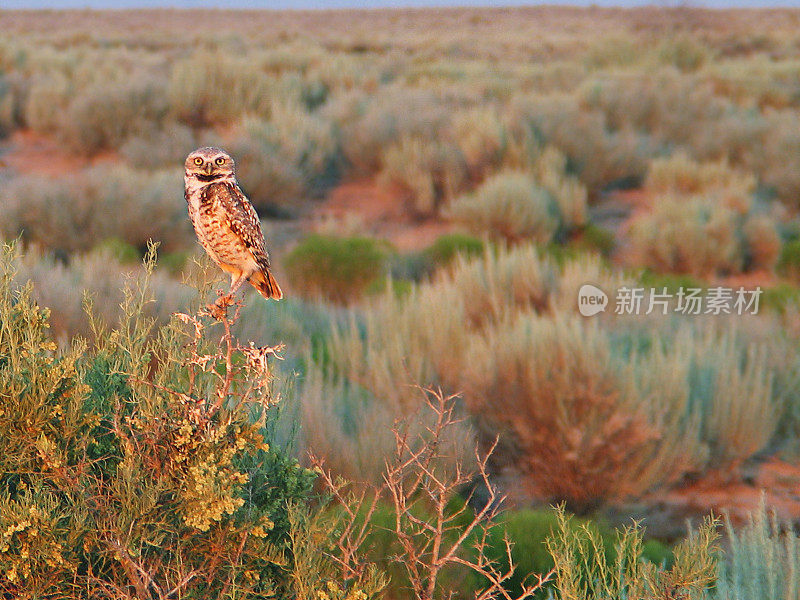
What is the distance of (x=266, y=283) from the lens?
349 centimetres

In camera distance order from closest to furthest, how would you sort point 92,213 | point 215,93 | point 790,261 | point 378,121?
point 790,261 < point 92,213 < point 378,121 < point 215,93

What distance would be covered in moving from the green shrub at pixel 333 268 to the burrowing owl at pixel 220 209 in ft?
17.9

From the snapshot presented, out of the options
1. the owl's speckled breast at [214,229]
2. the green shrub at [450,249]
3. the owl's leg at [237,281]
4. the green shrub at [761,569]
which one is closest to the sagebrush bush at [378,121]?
the green shrub at [450,249]

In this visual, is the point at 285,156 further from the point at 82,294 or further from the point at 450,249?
the point at 82,294

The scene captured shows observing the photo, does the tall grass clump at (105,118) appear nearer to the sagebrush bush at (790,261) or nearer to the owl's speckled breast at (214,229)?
the sagebrush bush at (790,261)

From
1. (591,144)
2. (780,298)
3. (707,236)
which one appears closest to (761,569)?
(780,298)

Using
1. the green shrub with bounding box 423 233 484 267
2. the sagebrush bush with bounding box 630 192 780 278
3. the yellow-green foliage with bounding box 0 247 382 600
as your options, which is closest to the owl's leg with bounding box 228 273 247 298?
the yellow-green foliage with bounding box 0 247 382 600

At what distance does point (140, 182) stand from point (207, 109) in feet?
17.1

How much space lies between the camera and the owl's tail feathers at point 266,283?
3.42 metres

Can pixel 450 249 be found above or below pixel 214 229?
below

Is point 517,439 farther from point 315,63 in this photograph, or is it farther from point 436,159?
point 315,63

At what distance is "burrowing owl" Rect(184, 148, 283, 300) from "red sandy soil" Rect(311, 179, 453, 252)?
24.3ft

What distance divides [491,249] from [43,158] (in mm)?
9451

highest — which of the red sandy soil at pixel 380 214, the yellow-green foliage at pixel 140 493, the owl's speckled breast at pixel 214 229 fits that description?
the owl's speckled breast at pixel 214 229
